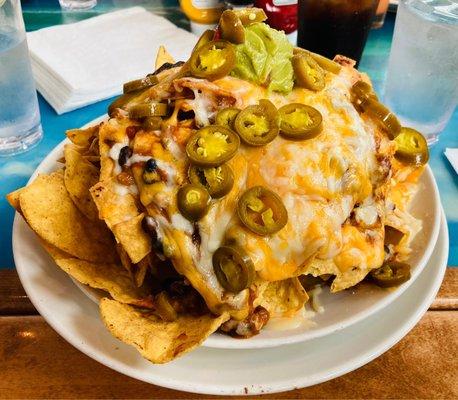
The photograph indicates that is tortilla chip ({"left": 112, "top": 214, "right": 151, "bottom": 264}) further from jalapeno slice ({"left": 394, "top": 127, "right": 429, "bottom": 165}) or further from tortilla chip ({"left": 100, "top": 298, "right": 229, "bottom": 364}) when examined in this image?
jalapeno slice ({"left": 394, "top": 127, "right": 429, "bottom": 165})

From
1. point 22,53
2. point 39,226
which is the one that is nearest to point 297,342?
point 39,226

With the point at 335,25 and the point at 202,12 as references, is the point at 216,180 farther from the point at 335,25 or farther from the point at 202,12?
the point at 202,12

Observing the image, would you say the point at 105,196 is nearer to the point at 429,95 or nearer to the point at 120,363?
the point at 120,363

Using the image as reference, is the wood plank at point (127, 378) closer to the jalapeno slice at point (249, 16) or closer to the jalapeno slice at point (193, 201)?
the jalapeno slice at point (193, 201)

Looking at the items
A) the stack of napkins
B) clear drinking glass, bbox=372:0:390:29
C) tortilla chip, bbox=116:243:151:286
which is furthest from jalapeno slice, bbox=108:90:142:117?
clear drinking glass, bbox=372:0:390:29

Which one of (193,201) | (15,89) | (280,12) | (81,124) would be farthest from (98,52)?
(193,201)

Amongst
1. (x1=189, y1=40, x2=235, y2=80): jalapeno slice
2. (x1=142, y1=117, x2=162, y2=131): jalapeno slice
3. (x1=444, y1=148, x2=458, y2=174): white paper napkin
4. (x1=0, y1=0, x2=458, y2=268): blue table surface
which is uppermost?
(x1=189, y1=40, x2=235, y2=80): jalapeno slice
